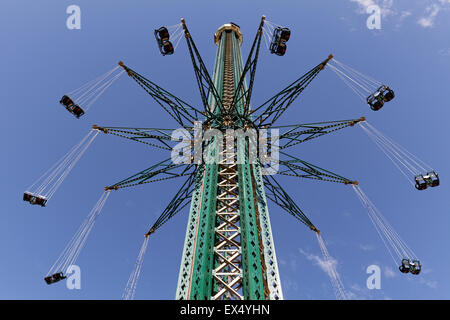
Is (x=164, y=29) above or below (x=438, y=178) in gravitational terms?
above

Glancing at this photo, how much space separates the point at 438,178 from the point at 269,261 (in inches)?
393

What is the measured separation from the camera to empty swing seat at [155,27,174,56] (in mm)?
14289

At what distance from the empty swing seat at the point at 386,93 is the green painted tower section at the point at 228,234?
7.30 meters

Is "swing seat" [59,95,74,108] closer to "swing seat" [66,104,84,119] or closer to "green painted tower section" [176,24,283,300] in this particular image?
"swing seat" [66,104,84,119]

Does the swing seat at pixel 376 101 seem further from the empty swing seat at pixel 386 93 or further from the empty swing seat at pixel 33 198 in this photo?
the empty swing seat at pixel 33 198

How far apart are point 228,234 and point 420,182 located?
10.2 meters

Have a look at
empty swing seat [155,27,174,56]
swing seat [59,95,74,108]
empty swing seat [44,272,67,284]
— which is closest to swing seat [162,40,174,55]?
empty swing seat [155,27,174,56]

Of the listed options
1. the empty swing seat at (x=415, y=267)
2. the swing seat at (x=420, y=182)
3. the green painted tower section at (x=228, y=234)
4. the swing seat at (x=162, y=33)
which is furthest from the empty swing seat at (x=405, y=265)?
the swing seat at (x=162, y=33)

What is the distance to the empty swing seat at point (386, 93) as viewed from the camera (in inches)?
535

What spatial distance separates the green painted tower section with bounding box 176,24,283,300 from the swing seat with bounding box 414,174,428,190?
8106mm
